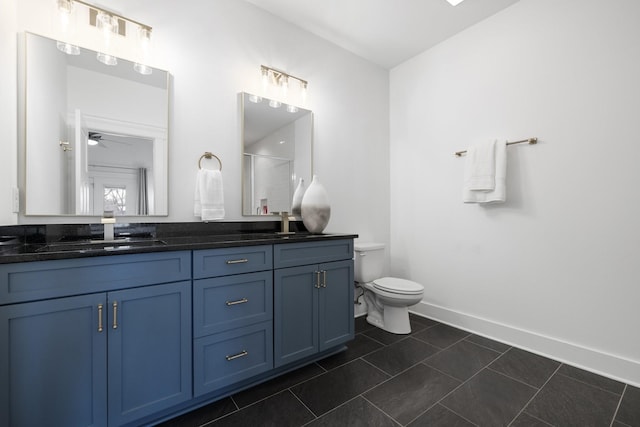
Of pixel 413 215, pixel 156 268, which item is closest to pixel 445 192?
pixel 413 215

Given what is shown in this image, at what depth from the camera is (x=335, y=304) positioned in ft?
6.43

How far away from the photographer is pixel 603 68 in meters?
1.79

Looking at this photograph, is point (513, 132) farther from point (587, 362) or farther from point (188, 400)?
point (188, 400)

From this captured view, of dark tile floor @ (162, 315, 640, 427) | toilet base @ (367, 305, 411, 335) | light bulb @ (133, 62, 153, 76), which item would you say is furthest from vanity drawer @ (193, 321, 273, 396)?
light bulb @ (133, 62, 153, 76)

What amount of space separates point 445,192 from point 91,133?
109 inches

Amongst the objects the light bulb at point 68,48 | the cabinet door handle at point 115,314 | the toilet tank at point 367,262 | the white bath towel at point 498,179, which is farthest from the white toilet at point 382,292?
the light bulb at point 68,48

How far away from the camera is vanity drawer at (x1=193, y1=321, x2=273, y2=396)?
1.41m

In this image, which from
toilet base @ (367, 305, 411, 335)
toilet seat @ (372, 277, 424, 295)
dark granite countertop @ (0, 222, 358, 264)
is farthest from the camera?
toilet base @ (367, 305, 411, 335)

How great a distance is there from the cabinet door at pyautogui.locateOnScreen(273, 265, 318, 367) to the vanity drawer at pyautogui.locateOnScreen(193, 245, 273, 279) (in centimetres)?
13

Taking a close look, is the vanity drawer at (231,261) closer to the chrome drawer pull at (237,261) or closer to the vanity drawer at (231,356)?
the chrome drawer pull at (237,261)

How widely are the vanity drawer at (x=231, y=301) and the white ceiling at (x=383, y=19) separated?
2.08m

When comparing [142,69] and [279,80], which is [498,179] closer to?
[279,80]

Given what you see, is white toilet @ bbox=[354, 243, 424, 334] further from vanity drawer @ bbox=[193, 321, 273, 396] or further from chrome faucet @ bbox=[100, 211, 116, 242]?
chrome faucet @ bbox=[100, 211, 116, 242]

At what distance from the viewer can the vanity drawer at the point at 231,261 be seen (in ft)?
4.66
